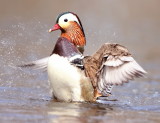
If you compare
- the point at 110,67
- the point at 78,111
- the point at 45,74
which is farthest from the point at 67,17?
the point at 45,74

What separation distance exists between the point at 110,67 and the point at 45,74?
2.88m

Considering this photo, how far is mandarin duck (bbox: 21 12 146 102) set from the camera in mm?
6617

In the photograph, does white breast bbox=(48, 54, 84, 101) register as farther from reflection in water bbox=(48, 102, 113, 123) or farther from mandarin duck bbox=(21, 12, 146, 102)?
reflection in water bbox=(48, 102, 113, 123)

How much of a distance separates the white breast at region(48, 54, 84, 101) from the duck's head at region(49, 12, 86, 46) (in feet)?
1.56

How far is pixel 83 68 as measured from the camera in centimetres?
681

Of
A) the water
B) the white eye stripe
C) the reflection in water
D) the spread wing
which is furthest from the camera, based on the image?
the white eye stripe

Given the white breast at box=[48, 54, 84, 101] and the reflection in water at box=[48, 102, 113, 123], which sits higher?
the white breast at box=[48, 54, 84, 101]

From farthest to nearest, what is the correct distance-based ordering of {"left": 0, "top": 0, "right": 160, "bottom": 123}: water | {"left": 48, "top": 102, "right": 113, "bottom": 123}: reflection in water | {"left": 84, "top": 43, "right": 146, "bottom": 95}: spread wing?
{"left": 84, "top": 43, "right": 146, "bottom": 95}: spread wing, {"left": 0, "top": 0, "right": 160, "bottom": 123}: water, {"left": 48, "top": 102, "right": 113, "bottom": 123}: reflection in water

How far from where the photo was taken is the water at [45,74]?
19.6ft

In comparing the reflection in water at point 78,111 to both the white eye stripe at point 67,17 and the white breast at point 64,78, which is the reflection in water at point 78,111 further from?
the white eye stripe at point 67,17

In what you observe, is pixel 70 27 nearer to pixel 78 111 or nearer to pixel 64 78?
pixel 64 78

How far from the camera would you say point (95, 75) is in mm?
6902

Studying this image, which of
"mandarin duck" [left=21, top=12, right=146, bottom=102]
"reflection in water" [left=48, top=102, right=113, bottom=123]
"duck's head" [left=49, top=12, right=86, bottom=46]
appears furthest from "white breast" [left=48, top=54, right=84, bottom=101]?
"duck's head" [left=49, top=12, right=86, bottom=46]

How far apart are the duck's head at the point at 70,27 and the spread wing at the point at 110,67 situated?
1.07 feet
